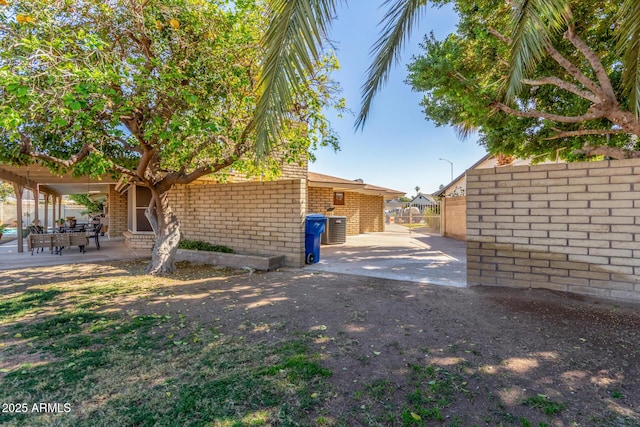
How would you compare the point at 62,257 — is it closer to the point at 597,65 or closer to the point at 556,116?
the point at 556,116

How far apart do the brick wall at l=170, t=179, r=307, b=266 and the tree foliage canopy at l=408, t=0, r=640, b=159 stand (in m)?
4.07

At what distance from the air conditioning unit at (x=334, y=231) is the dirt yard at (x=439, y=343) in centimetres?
654

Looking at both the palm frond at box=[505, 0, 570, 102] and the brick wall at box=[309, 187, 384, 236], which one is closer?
the palm frond at box=[505, 0, 570, 102]

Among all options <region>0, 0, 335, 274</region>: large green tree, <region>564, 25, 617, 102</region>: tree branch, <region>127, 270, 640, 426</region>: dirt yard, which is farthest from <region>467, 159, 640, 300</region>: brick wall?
<region>0, 0, 335, 274</region>: large green tree

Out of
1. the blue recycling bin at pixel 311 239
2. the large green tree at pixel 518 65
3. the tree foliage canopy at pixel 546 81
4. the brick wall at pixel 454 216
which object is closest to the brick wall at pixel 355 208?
the brick wall at pixel 454 216

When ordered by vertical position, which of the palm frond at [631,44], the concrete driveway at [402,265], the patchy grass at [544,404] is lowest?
the patchy grass at [544,404]

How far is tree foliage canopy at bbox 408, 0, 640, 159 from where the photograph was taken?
5.50 meters

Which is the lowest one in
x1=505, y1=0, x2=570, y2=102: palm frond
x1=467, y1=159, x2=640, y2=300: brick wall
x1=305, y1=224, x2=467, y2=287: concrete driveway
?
x1=305, y1=224, x2=467, y2=287: concrete driveway

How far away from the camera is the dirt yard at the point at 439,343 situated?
2.16 meters

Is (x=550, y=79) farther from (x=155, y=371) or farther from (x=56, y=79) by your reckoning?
(x=56, y=79)

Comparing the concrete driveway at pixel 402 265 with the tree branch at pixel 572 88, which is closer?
the tree branch at pixel 572 88

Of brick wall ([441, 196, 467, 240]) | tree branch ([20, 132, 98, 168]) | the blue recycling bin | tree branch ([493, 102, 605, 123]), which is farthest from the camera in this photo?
brick wall ([441, 196, 467, 240])

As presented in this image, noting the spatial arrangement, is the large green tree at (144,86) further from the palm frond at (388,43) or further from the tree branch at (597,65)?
the tree branch at (597,65)

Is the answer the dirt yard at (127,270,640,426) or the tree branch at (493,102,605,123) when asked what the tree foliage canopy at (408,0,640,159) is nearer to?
the tree branch at (493,102,605,123)
